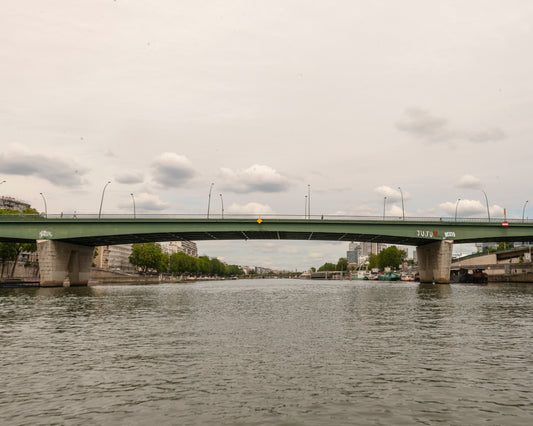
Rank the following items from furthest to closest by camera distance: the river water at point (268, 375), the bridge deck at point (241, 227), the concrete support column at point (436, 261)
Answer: the concrete support column at point (436, 261)
the bridge deck at point (241, 227)
the river water at point (268, 375)

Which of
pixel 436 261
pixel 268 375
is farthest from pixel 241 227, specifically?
pixel 268 375

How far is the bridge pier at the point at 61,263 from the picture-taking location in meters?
82.1

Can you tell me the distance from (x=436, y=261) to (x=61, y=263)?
74.5m

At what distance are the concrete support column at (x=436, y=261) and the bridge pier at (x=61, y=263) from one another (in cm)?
7335

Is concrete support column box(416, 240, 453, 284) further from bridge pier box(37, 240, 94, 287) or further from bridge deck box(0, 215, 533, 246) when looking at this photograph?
bridge pier box(37, 240, 94, 287)

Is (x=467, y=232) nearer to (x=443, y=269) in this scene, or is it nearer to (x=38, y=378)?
(x=443, y=269)

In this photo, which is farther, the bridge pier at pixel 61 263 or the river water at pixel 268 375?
the bridge pier at pixel 61 263

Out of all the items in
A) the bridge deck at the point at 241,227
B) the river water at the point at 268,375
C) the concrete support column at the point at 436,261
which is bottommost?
the river water at the point at 268,375

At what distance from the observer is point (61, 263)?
8662 centimetres

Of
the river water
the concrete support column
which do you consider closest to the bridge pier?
the river water

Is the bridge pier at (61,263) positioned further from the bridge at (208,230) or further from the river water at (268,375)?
the river water at (268,375)

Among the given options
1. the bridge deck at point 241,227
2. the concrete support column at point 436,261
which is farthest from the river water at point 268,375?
the concrete support column at point 436,261

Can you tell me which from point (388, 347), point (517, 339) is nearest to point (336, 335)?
point (388, 347)

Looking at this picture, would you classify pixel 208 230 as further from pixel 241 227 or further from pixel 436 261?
pixel 436 261
